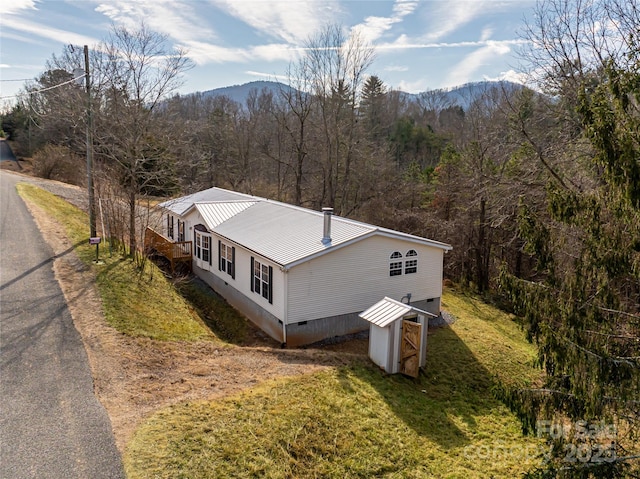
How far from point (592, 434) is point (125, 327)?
10502 mm

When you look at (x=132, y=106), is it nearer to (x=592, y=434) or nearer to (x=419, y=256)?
(x=419, y=256)

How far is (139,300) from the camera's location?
13.7 metres

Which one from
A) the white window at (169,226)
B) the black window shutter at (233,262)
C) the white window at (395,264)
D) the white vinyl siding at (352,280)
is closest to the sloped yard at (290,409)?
the white vinyl siding at (352,280)

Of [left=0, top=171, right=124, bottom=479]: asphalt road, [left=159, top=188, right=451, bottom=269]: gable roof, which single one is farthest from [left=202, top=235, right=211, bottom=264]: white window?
[left=0, top=171, right=124, bottom=479]: asphalt road

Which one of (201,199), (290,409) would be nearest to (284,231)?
(290,409)

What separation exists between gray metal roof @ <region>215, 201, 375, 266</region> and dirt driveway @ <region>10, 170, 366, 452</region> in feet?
9.74

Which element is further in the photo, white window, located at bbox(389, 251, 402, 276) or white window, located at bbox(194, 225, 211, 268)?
white window, located at bbox(194, 225, 211, 268)

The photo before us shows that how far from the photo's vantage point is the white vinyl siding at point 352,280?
1317 cm

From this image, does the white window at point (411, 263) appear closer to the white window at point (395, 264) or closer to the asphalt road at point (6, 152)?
the white window at point (395, 264)

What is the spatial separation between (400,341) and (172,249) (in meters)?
12.8

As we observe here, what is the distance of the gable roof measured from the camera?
13.5 meters

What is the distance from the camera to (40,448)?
661 cm

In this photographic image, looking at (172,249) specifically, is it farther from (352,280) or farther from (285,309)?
(352,280)

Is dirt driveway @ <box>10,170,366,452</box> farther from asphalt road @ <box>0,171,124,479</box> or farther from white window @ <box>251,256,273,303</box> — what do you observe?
white window @ <box>251,256,273,303</box>
